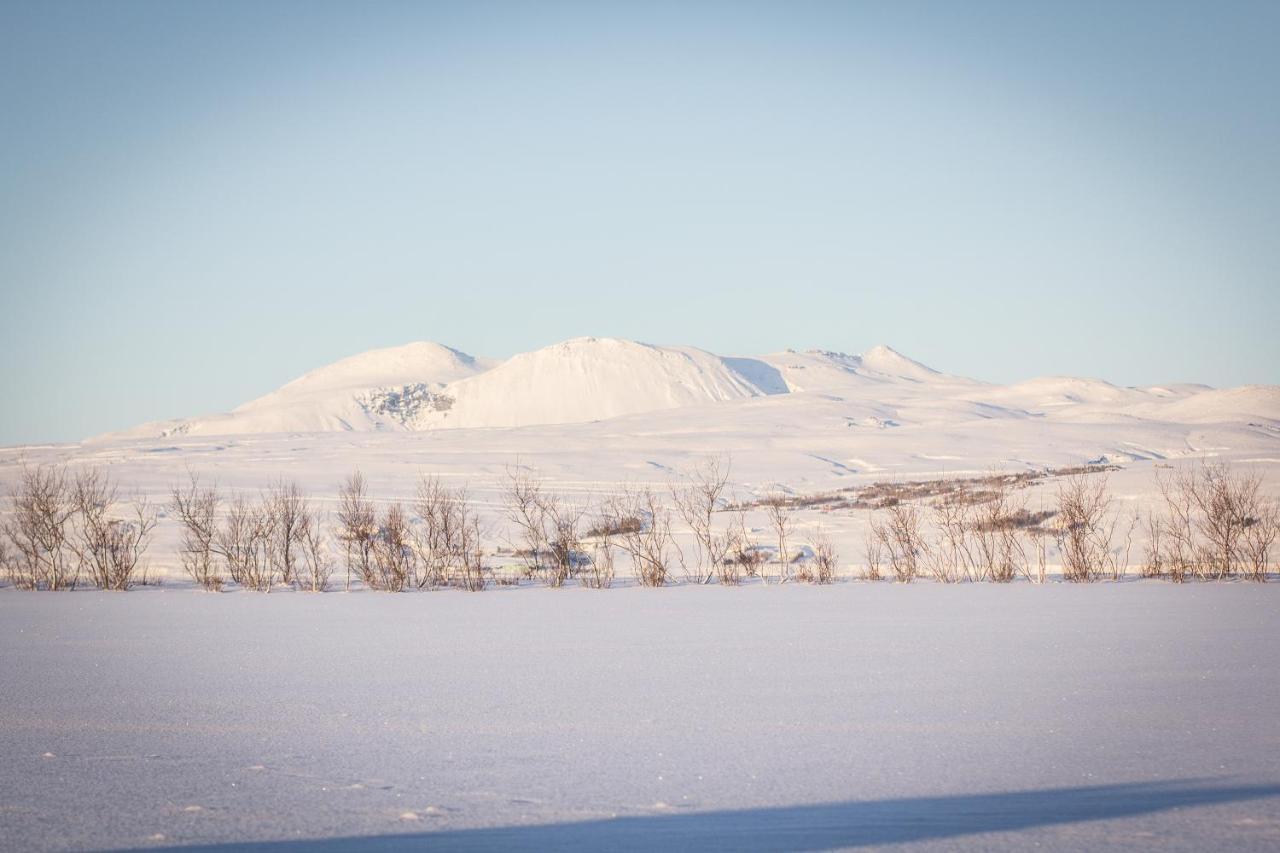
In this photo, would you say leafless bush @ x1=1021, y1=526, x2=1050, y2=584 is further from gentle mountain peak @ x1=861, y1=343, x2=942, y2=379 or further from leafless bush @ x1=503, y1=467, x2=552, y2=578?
gentle mountain peak @ x1=861, y1=343, x2=942, y2=379

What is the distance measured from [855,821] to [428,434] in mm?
72266

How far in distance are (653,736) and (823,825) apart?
1901 millimetres

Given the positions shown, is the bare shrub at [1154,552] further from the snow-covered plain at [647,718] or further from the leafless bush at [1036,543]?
the leafless bush at [1036,543]

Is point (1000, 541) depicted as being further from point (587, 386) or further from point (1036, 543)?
point (587, 386)

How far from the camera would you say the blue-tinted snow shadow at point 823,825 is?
4.70 meters

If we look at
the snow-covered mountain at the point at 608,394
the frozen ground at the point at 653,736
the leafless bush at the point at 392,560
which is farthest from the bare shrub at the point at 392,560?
the snow-covered mountain at the point at 608,394

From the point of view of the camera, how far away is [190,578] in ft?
74.0

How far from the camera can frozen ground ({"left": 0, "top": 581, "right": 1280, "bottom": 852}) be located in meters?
4.94

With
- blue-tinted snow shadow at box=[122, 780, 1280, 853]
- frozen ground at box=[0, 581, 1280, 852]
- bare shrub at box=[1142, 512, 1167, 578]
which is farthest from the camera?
bare shrub at box=[1142, 512, 1167, 578]

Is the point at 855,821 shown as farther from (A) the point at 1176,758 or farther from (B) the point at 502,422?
(B) the point at 502,422

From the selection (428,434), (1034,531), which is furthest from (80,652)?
(428,434)

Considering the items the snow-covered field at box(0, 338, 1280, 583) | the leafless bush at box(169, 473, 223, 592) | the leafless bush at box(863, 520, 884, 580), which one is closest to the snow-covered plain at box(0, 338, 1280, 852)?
the leafless bush at box(169, 473, 223, 592)

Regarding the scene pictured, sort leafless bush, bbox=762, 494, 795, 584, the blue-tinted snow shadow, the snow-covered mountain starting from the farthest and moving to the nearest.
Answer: the snow-covered mountain
leafless bush, bbox=762, 494, 795, 584
the blue-tinted snow shadow

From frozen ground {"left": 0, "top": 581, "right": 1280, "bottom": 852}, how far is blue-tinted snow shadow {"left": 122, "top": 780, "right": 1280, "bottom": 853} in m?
0.02
